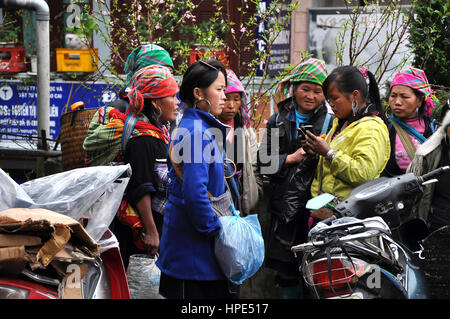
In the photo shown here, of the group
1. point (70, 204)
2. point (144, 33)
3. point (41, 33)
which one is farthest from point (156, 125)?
point (144, 33)

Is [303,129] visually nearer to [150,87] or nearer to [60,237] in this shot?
[150,87]

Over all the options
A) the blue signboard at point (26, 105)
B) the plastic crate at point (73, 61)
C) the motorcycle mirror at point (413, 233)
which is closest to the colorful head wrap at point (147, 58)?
the motorcycle mirror at point (413, 233)

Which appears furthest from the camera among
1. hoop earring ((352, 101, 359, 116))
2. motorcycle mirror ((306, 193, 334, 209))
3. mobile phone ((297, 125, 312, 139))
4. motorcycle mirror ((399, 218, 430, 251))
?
mobile phone ((297, 125, 312, 139))

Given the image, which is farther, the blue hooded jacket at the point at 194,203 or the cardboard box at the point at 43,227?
the blue hooded jacket at the point at 194,203

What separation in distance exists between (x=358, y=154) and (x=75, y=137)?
2122 mm

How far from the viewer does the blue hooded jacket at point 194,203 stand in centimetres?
318

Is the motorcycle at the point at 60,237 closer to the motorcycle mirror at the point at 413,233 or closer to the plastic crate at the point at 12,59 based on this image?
Answer: the motorcycle mirror at the point at 413,233

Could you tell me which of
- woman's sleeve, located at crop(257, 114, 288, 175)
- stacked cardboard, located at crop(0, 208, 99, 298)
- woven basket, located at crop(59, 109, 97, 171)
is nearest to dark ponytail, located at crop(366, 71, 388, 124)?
woman's sleeve, located at crop(257, 114, 288, 175)

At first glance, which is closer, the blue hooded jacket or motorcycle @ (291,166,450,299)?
motorcycle @ (291,166,450,299)

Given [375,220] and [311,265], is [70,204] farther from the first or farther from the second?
[375,220]

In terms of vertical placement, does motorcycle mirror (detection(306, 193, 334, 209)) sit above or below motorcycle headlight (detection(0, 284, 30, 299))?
above

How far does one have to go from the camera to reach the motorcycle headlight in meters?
2.54

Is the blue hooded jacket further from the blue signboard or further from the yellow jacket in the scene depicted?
the blue signboard

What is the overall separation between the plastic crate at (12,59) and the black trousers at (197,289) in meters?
8.59
